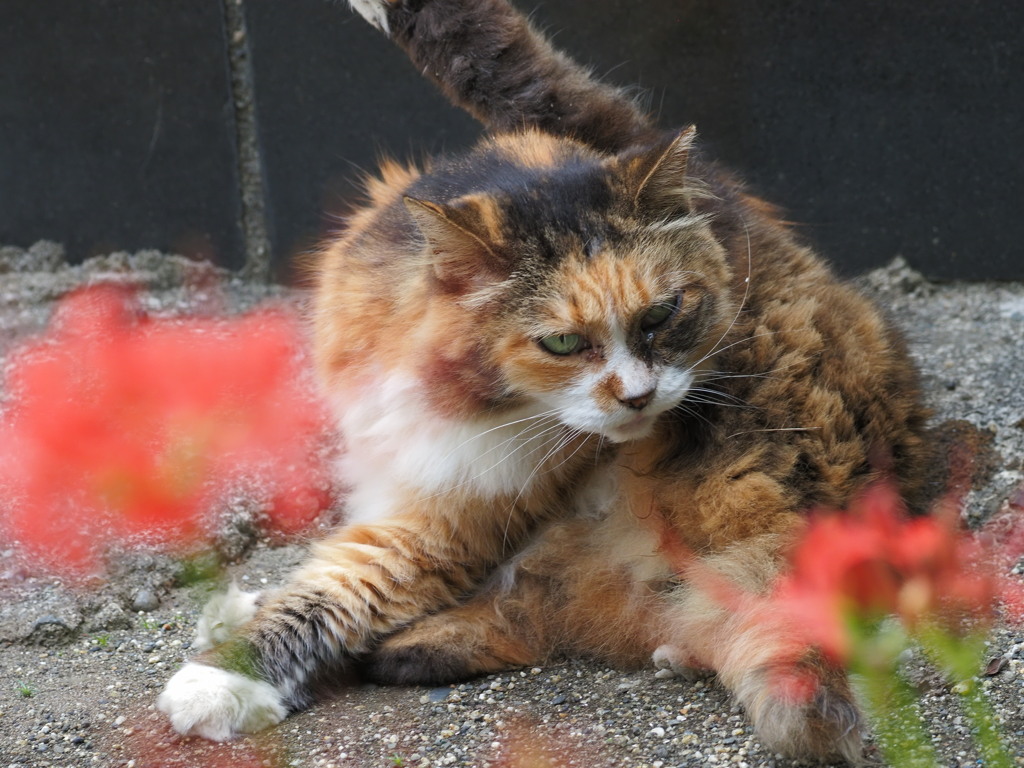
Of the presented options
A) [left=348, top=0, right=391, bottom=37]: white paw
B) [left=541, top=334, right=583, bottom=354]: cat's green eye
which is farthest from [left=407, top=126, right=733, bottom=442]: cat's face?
[left=348, top=0, right=391, bottom=37]: white paw

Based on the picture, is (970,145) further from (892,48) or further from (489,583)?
(489,583)

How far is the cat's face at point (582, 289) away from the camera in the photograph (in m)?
2.25

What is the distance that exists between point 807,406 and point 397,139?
2.65 m

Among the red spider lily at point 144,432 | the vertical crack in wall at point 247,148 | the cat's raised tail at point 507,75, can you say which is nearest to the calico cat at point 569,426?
the cat's raised tail at point 507,75

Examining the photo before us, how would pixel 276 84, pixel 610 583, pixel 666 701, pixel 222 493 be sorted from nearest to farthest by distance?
pixel 666 701, pixel 610 583, pixel 222 493, pixel 276 84

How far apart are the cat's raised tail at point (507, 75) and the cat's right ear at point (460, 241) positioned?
75cm

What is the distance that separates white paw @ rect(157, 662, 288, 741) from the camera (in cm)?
227

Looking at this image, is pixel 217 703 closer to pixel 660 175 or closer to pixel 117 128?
pixel 660 175

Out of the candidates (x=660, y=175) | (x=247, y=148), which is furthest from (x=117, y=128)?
(x=660, y=175)

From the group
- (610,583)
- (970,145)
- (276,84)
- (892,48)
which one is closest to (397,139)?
(276,84)

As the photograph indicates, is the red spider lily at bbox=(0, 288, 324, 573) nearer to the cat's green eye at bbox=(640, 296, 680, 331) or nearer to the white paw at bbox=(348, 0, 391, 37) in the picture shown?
the white paw at bbox=(348, 0, 391, 37)

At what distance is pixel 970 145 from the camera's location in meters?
4.35

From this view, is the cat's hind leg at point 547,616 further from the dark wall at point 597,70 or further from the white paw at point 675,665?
the dark wall at point 597,70

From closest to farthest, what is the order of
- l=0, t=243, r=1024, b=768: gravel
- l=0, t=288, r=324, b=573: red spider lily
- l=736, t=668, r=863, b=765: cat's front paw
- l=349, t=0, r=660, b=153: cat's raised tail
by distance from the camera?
l=736, t=668, r=863, b=765: cat's front paw, l=0, t=243, r=1024, b=768: gravel, l=349, t=0, r=660, b=153: cat's raised tail, l=0, t=288, r=324, b=573: red spider lily
